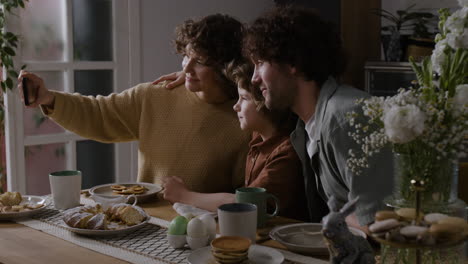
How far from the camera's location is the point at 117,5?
3.33 meters

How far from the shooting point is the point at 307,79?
6.09ft

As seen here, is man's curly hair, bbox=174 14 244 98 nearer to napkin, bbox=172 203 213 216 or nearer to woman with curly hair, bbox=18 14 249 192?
woman with curly hair, bbox=18 14 249 192

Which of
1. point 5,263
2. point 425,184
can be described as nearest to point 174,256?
point 5,263

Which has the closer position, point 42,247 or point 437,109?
point 437,109

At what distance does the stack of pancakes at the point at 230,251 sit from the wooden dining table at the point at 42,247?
184 mm

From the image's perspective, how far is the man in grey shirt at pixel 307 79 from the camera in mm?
1722

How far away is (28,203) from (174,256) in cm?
68

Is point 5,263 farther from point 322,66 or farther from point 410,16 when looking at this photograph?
point 410,16

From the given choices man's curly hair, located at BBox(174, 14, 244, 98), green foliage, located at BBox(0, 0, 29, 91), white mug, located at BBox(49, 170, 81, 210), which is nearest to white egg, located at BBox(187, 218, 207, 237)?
white mug, located at BBox(49, 170, 81, 210)

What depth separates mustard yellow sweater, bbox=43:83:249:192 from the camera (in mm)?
2240

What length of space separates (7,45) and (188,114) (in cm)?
113

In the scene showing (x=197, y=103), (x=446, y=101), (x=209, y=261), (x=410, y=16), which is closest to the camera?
(x=446, y=101)

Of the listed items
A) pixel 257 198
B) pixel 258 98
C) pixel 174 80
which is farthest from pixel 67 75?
pixel 257 198

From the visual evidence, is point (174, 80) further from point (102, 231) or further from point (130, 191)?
point (102, 231)
